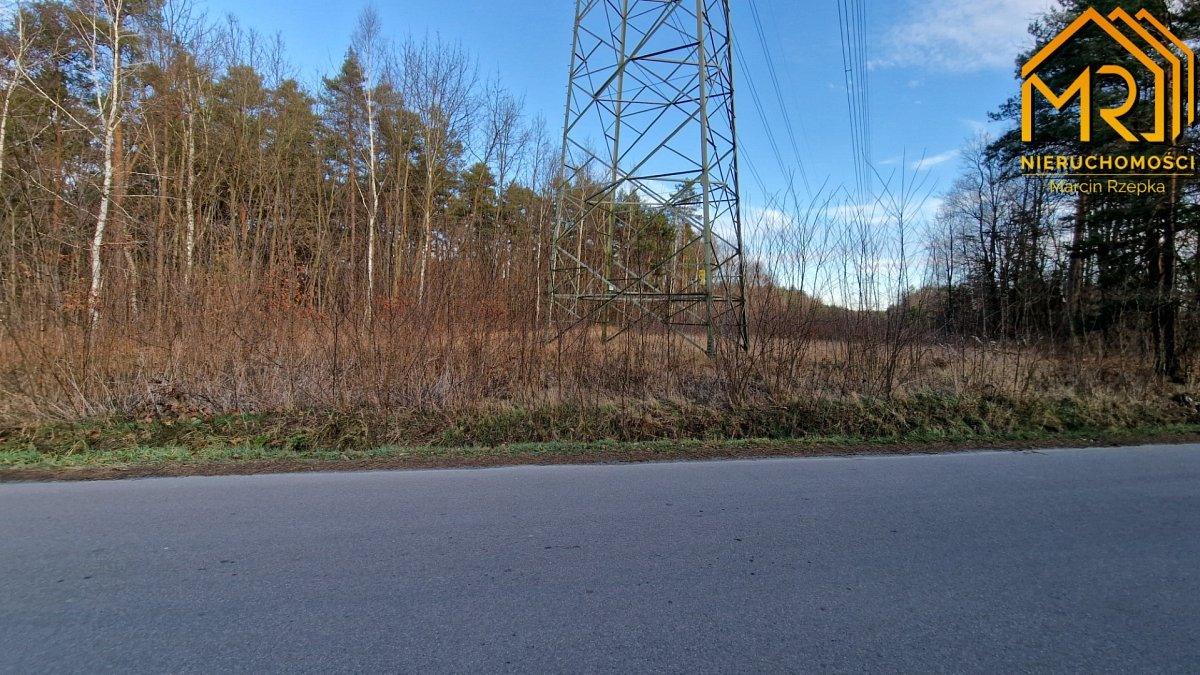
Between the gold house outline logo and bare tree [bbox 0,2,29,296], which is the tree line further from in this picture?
bare tree [bbox 0,2,29,296]

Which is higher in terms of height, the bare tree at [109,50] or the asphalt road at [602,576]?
the bare tree at [109,50]

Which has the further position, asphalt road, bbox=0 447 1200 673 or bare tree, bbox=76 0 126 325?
bare tree, bbox=76 0 126 325

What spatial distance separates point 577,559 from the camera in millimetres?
3125

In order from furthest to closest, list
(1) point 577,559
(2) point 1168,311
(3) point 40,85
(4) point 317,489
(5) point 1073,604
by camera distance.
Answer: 1. (3) point 40,85
2. (2) point 1168,311
3. (4) point 317,489
4. (1) point 577,559
5. (5) point 1073,604

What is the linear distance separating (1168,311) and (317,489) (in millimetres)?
15522

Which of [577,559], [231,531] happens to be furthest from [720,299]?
[231,531]

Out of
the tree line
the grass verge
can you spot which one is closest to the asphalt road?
the grass verge

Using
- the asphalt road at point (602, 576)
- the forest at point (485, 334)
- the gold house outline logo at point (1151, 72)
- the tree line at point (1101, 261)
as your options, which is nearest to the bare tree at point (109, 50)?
the forest at point (485, 334)

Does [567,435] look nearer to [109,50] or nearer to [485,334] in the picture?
[485,334]

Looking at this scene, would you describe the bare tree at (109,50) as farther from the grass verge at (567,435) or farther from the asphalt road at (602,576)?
the asphalt road at (602,576)

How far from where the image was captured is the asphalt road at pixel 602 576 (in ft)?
7.27

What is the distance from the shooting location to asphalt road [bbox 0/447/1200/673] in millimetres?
2215

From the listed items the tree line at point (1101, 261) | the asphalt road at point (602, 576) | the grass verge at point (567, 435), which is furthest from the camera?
the tree line at point (1101, 261)

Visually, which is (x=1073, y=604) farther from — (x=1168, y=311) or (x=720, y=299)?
(x=1168, y=311)
